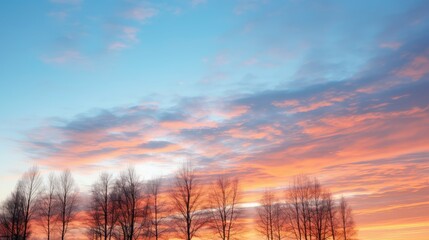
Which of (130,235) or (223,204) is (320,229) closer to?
(223,204)

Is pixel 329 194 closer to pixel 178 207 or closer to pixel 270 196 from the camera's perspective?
pixel 270 196

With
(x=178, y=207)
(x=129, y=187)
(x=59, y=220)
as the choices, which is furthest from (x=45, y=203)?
(x=178, y=207)

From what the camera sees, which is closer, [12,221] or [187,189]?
[187,189]

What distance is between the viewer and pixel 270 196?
72.8 meters

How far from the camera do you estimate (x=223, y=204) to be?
58500 mm

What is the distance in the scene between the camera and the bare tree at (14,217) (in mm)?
59281

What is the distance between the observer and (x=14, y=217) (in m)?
60.1

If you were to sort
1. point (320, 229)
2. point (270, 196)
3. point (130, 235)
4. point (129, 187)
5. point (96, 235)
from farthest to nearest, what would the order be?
point (270, 196)
point (320, 229)
point (96, 235)
point (129, 187)
point (130, 235)

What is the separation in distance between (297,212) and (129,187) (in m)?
31.8

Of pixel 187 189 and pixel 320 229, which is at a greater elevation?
pixel 187 189

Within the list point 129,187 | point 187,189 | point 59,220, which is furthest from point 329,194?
point 59,220

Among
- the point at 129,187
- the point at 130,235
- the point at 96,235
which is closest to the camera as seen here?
the point at 130,235

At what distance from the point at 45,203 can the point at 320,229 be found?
4626 cm

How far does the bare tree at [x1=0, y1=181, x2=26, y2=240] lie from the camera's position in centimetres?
5928
